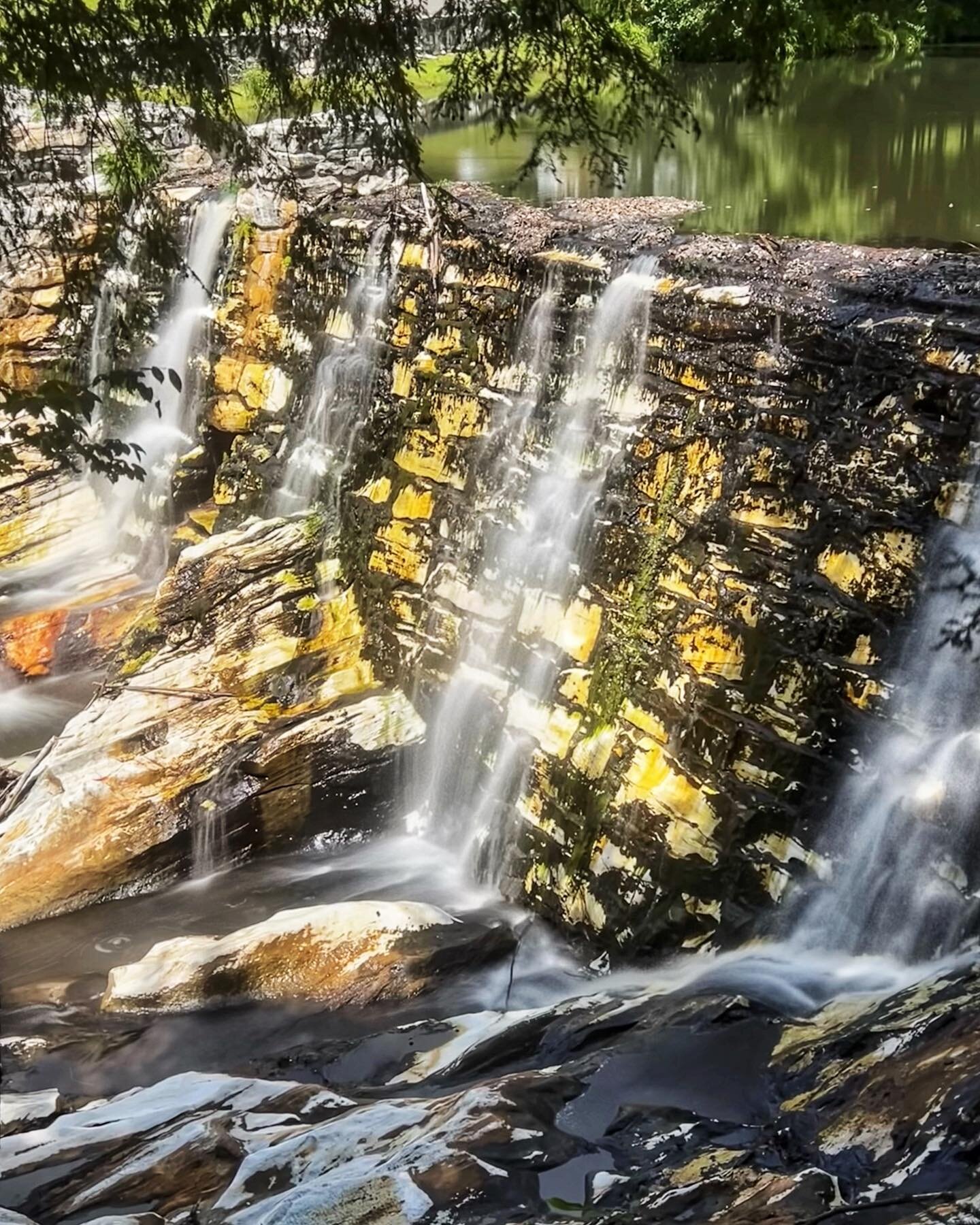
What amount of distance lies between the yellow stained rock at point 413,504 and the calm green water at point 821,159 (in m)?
2.55

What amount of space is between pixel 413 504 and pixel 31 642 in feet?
11.9

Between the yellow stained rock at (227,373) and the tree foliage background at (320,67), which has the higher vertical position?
the tree foliage background at (320,67)

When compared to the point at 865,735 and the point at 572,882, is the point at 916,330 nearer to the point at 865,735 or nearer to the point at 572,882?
the point at 865,735

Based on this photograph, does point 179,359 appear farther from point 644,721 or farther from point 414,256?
point 644,721

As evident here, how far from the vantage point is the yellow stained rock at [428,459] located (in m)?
8.28

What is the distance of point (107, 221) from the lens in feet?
13.5

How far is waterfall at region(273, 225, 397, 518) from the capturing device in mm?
9086

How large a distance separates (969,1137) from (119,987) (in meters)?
4.58

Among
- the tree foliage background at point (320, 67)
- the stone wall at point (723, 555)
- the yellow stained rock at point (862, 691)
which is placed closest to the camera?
the tree foliage background at point (320, 67)

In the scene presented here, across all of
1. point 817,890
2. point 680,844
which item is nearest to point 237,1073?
point 680,844

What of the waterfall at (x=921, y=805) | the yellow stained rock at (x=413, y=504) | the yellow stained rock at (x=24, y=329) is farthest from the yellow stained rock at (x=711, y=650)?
the yellow stained rock at (x=24, y=329)

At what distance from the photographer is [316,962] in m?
6.51

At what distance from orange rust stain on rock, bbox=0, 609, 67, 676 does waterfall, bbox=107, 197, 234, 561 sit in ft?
4.63

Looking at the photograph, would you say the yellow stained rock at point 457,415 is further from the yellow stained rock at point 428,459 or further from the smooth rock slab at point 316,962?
the smooth rock slab at point 316,962
